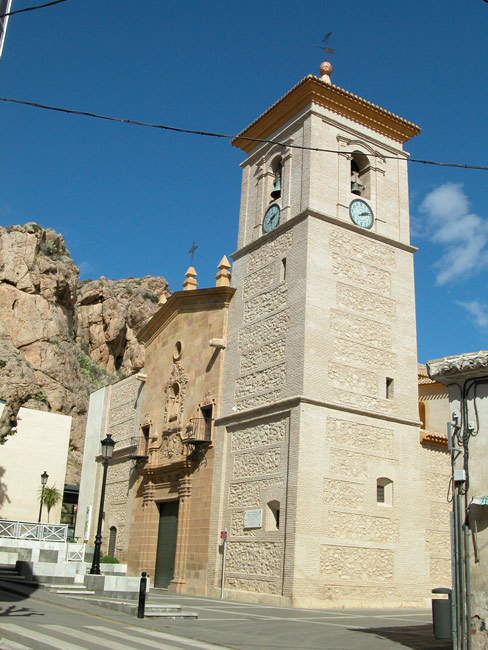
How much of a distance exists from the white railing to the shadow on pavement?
1501cm

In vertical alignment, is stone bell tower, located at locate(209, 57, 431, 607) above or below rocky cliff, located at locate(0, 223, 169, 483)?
below

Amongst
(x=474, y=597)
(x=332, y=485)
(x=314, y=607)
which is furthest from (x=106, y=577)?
(x=474, y=597)

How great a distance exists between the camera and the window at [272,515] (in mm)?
20062

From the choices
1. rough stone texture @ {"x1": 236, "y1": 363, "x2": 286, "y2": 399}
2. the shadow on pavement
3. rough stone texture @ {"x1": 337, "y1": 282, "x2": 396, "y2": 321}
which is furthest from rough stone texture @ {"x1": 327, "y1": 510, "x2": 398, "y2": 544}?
rough stone texture @ {"x1": 337, "y1": 282, "x2": 396, "y2": 321}

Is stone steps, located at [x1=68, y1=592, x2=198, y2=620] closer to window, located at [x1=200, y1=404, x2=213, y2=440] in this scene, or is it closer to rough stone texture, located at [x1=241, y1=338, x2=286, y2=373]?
rough stone texture, located at [x1=241, y1=338, x2=286, y2=373]

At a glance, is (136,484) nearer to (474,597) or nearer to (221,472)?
(221,472)

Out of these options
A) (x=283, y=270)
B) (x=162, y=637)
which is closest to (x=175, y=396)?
(x=283, y=270)

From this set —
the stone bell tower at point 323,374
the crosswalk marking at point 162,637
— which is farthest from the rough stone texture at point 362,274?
the crosswalk marking at point 162,637

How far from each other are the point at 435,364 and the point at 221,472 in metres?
13.1

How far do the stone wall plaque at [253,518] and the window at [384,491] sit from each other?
369 centimetres

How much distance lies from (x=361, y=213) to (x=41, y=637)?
1829 centimetres

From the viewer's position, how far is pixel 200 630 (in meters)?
11.5

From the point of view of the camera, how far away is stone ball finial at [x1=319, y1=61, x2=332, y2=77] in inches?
1016

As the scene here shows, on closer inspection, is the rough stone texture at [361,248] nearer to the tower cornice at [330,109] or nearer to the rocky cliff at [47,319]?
the tower cornice at [330,109]
